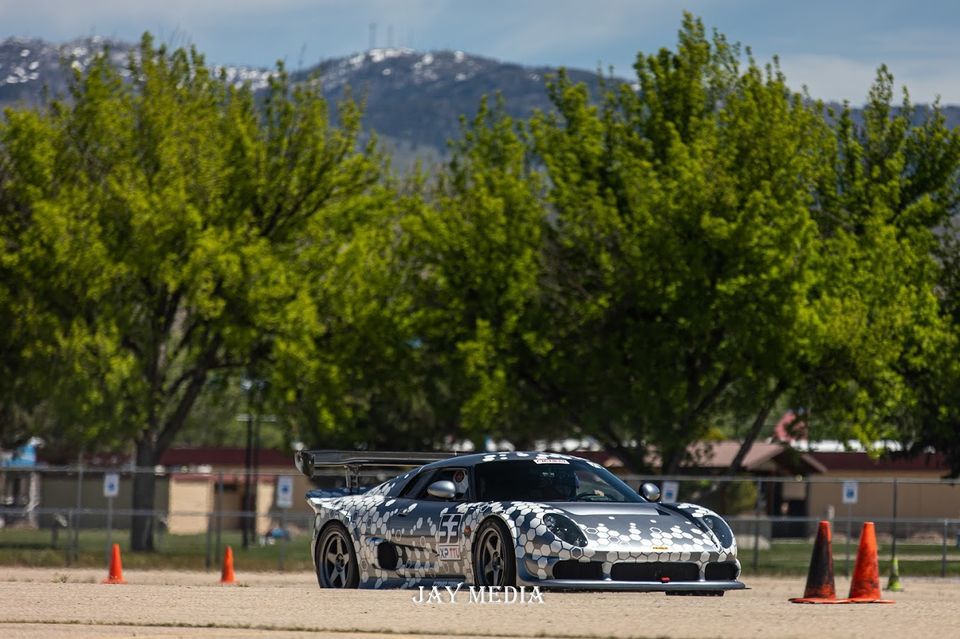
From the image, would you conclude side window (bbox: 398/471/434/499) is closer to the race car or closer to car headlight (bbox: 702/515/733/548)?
the race car

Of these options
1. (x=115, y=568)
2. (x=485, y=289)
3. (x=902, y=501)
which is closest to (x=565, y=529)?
(x=115, y=568)

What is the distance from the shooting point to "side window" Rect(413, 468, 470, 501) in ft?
51.7

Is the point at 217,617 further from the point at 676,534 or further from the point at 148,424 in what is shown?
the point at 148,424

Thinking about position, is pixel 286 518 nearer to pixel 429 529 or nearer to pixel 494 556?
pixel 429 529

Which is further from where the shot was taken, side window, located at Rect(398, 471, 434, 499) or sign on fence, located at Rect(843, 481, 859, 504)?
sign on fence, located at Rect(843, 481, 859, 504)

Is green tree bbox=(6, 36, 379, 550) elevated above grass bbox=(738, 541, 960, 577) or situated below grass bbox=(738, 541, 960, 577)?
above

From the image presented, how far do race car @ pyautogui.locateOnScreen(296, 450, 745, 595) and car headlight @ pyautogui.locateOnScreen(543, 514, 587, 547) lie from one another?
0.4 inches

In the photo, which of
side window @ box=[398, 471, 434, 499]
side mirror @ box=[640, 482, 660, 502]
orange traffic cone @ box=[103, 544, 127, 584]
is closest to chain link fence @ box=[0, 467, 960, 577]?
side window @ box=[398, 471, 434, 499]

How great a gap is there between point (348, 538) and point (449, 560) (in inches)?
68.6

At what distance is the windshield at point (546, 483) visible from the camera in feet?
51.2

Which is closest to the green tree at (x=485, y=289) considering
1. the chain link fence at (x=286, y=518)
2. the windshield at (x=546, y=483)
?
the chain link fence at (x=286, y=518)

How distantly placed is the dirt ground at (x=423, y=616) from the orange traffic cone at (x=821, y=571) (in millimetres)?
584

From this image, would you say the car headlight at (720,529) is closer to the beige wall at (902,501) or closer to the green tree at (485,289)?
the green tree at (485,289)

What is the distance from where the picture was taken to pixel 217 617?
483 inches
